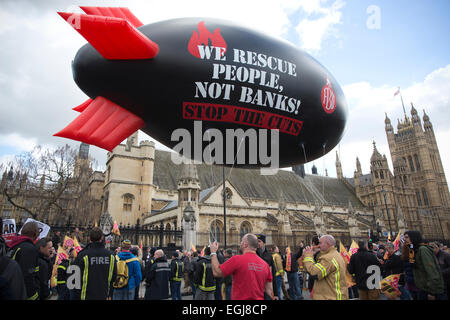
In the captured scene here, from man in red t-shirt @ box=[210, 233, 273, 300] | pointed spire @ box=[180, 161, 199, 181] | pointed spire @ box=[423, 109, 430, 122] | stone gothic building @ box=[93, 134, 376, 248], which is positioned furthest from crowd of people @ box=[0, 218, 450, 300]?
pointed spire @ box=[423, 109, 430, 122]

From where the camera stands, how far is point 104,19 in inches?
182

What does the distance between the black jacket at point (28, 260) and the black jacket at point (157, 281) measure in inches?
134

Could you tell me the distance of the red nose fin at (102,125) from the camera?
5047 millimetres

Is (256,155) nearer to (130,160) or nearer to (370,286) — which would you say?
(370,286)

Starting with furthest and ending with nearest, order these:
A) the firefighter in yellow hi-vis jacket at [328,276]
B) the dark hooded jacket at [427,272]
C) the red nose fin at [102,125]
→ the red nose fin at [102,125]
the dark hooded jacket at [427,272]
the firefighter in yellow hi-vis jacket at [328,276]

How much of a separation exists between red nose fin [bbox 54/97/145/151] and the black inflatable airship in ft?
0.06

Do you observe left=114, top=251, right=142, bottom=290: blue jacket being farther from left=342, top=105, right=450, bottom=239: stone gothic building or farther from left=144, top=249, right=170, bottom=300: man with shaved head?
left=342, top=105, right=450, bottom=239: stone gothic building

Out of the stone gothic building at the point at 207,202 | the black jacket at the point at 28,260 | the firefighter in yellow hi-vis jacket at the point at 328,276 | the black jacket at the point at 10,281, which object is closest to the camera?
the black jacket at the point at 10,281

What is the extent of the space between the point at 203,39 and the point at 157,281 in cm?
598

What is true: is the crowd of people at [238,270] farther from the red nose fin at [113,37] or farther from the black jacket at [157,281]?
the red nose fin at [113,37]

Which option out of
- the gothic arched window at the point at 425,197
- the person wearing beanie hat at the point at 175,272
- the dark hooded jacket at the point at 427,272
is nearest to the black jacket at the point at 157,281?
the person wearing beanie hat at the point at 175,272
